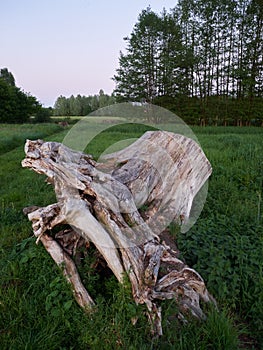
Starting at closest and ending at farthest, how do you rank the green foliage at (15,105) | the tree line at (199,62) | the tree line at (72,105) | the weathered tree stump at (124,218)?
1. the weathered tree stump at (124,218)
2. the tree line at (199,62)
3. the green foliage at (15,105)
4. the tree line at (72,105)

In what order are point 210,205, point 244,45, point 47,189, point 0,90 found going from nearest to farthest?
point 210,205 → point 47,189 → point 244,45 → point 0,90

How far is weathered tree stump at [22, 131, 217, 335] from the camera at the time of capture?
2.26 meters

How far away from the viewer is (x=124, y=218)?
280 centimetres

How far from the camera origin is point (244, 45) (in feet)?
65.5

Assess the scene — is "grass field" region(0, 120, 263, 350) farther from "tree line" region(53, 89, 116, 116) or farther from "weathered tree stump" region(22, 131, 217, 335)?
"tree line" region(53, 89, 116, 116)

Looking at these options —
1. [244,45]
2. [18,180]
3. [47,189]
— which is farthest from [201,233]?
[244,45]

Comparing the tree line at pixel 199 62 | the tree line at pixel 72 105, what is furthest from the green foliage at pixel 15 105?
the tree line at pixel 199 62

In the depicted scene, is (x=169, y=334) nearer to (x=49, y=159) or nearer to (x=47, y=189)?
(x=49, y=159)

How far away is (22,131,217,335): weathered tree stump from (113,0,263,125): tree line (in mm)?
18360

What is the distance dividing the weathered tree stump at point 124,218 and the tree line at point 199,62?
18360 millimetres

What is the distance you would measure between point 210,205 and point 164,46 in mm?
21363

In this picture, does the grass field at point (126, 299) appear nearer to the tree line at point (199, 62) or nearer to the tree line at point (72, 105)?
the tree line at point (199, 62)

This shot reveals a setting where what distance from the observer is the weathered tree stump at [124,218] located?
7.40ft

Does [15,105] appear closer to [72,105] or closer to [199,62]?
[72,105]
